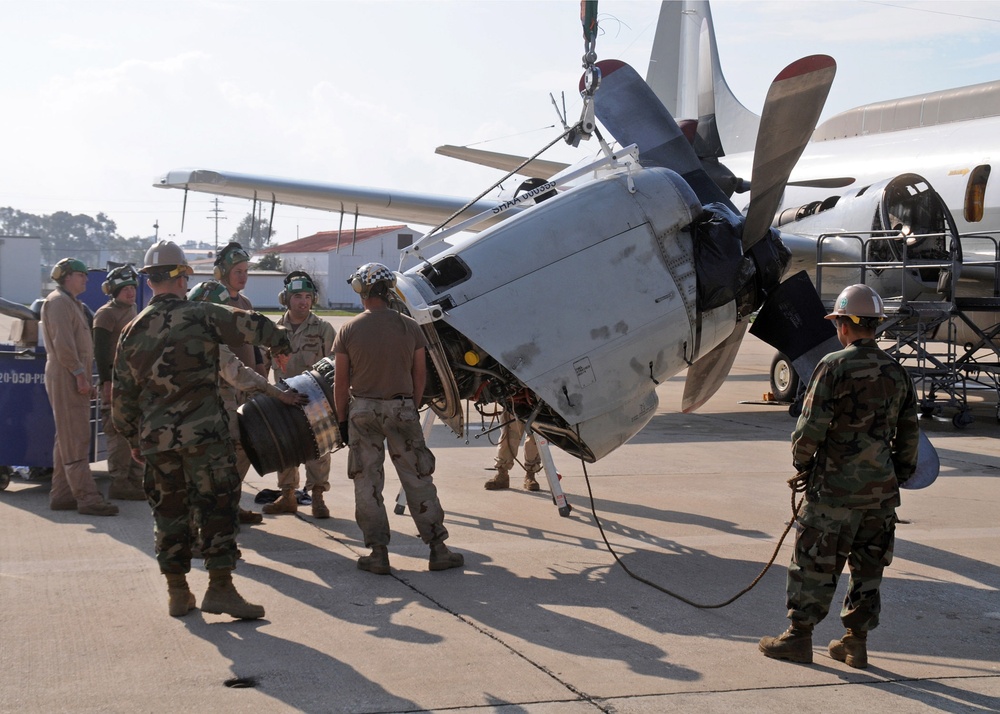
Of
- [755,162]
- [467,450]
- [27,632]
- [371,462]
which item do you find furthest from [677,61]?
[27,632]

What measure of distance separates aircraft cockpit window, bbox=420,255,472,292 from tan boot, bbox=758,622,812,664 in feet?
9.86

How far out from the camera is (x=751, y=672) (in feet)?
15.1

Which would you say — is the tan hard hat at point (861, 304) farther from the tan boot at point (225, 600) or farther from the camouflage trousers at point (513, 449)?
the camouflage trousers at point (513, 449)

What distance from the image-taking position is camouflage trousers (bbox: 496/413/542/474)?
28.8 feet

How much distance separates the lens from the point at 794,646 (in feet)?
15.6

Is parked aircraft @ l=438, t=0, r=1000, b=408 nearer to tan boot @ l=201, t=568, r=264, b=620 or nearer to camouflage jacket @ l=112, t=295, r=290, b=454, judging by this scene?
camouflage jacket @ l=112, t=295, r=290, b=454

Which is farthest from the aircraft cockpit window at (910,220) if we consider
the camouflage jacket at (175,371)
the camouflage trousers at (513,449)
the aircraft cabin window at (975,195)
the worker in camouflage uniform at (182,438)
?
the worker in camouflage uniform at (182,438)

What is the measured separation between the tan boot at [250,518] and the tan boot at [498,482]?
7.39 feet

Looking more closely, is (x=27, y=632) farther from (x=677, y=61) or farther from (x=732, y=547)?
(x=677, y=61)

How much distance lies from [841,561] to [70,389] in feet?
19.2

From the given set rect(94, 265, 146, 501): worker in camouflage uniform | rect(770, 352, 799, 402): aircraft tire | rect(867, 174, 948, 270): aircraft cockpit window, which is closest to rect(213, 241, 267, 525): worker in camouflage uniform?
rect(94, 265, 146, 501): worker in camouflage uniform

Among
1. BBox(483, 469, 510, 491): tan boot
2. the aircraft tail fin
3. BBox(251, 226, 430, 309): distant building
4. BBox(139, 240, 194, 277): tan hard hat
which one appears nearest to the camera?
BBox(139, 240, 194, 277): tan hard hat

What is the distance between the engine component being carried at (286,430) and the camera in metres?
6.17

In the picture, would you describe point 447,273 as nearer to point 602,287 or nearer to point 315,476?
point 602,287
